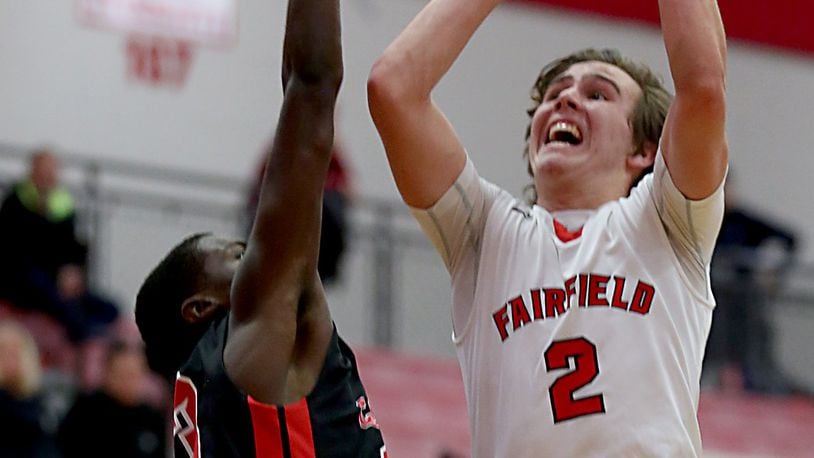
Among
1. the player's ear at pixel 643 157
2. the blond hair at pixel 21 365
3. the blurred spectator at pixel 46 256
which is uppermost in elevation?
the player's ear at pixel 643 157

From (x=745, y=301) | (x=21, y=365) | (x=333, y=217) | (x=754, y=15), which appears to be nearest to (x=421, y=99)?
(x=21, y=365)

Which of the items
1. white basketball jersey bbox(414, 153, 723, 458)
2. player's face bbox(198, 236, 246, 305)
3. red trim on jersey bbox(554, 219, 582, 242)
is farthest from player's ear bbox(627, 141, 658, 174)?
player's face bbox(198, 236, 246, 305)

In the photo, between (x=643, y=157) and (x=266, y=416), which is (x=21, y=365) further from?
(x=266, y=416)

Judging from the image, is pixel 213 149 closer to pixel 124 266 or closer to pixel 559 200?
pixel 124 266

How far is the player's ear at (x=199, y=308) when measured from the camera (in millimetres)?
3639

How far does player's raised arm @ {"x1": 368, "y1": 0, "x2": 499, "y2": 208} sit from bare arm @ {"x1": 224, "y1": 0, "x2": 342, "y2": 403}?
0.34m

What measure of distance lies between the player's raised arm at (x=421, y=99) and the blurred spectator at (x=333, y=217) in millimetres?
6390

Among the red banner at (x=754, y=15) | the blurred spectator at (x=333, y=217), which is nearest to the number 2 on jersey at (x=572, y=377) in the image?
the blurred spectator at (x=333, y=217)

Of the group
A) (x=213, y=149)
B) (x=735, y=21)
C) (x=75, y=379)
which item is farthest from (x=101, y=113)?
(x=735, y=21)

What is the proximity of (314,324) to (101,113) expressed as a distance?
407 inches

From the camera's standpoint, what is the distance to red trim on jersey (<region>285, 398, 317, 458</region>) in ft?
11.2

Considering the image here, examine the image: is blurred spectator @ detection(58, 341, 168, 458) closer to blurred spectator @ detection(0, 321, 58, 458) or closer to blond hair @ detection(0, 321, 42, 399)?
blurred spectator @ detection(0, 321, 58, 458)

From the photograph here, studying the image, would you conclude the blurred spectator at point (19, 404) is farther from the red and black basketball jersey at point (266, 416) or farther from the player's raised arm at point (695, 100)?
the player's raised arm at point (695, 100)

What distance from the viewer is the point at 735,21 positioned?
16328mm
